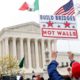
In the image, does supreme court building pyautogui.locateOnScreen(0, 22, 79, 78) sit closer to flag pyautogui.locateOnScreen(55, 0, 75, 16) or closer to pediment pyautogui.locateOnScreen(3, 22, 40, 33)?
pediment pyautogui.locateOnScreen(3, 22, 40, 33)

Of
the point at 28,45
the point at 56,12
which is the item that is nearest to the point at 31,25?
the point at 28,45

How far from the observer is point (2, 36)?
7944 cm

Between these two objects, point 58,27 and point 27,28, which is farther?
point 27,28

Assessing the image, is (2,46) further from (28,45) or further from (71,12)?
(71,12)

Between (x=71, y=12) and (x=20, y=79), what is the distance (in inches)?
436

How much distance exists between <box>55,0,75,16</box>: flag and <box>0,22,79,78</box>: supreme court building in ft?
214

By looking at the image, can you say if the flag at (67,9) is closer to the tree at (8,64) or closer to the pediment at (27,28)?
the tree at (8,64)

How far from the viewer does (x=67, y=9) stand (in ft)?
37.3

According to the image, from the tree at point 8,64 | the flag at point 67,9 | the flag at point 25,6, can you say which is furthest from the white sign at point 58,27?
the tree at point 8,64

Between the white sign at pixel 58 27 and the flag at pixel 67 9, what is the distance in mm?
973

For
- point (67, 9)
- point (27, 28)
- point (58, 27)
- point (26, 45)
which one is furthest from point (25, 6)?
point (26, 45)

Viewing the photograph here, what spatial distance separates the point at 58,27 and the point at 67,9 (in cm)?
219

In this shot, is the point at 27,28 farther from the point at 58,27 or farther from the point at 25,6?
the point at 58,27

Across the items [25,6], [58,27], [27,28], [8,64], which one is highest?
[27,28]
